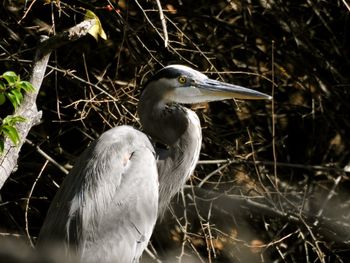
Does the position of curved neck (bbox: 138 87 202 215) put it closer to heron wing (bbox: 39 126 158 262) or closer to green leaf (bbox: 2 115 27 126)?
heron wing (bbox: 39 126 158 262)

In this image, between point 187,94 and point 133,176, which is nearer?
point 133,176

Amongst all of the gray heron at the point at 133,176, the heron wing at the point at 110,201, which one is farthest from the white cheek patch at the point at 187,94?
the heron wing at the point at 110,201

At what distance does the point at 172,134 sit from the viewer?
2.90 meters

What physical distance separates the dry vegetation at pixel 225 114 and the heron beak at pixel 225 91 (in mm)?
376

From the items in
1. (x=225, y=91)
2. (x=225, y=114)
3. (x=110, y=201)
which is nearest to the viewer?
(x=110, y=201)

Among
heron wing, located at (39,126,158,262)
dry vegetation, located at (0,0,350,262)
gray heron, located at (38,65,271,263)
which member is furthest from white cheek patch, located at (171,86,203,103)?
dry vegetation, located at (0,0,350,262)

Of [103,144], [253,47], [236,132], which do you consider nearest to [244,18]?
[253,47]

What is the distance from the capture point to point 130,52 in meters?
3.49

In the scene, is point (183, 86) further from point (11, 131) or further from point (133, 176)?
point (11, 131)

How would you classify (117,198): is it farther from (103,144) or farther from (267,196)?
(267,196)

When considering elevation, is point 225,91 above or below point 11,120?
below

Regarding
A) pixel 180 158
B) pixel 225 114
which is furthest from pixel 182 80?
pixel 225 114

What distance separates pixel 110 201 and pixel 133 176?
5.1 inches

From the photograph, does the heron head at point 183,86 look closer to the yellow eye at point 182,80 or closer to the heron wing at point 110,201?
the yellow eye at point 182,80
